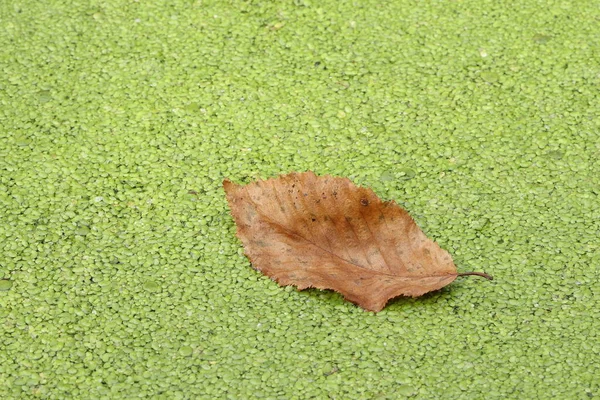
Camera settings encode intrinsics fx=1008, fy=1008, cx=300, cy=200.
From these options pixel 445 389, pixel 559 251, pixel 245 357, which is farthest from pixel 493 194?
pixel 245 357

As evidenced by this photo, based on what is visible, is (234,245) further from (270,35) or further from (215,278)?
(270,35)

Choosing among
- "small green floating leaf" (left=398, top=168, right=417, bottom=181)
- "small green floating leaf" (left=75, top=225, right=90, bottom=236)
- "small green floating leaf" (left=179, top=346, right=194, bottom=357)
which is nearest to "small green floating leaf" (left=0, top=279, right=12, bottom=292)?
"small green floating leaf" (left=75, top=225, right=90, bottom=236)

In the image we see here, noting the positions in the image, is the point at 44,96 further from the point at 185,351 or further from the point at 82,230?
the point at 185,351

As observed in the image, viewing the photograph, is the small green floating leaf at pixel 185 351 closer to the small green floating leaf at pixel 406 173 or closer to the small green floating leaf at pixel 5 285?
the small green floating leaf at pixel 5 285

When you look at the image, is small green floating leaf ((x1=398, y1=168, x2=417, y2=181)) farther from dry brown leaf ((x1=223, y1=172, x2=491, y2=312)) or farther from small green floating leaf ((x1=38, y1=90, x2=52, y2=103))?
small green floating leaf ((x1=38, y1=90, x2=52, y2=103))

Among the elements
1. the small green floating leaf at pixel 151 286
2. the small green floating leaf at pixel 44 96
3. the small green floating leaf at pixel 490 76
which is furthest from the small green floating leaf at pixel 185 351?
the small green floating leaf at pixel 490 76
